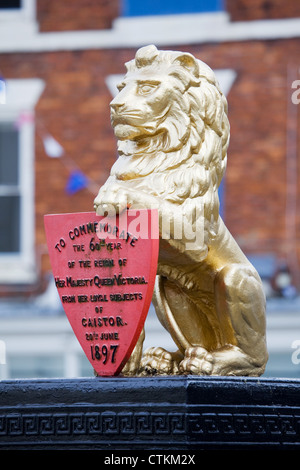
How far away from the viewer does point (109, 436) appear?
3.31m

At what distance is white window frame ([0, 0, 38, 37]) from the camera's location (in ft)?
32.6

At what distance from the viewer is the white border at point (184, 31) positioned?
31.5 ft

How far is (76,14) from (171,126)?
6.47m

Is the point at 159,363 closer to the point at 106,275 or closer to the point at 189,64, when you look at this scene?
the point at 106,275

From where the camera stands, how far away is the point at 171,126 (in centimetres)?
368

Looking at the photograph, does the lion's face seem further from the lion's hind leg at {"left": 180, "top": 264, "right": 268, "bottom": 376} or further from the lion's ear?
the lion's hind leg at {"left": 180, "top": 264, "right": 268, "bottom": 376}

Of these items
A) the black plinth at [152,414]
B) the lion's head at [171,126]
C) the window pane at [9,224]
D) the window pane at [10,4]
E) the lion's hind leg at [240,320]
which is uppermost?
the window pane at [10,4]

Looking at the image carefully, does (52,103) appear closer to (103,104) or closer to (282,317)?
(103,104)

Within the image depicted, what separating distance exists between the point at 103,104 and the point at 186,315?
625cm

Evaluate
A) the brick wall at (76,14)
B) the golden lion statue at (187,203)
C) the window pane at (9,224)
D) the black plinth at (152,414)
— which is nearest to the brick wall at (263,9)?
the brick wall at (76,14)

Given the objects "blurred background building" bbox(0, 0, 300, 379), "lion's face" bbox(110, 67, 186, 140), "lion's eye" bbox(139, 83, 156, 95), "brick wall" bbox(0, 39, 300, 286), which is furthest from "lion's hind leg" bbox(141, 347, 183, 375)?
"brick wall" bbox(0, 39, 300, 286)

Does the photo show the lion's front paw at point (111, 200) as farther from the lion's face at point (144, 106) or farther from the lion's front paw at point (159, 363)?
the lion's front paw at point (159, 363)

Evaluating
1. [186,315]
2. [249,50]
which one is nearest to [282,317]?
[249,50]

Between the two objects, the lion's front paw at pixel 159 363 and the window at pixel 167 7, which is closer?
the lion's front paw at pixel 159 363
